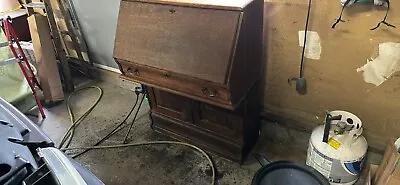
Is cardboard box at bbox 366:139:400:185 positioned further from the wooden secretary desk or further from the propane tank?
the wooden secretary desk

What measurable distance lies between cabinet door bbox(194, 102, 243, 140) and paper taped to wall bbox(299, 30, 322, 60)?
514 mm

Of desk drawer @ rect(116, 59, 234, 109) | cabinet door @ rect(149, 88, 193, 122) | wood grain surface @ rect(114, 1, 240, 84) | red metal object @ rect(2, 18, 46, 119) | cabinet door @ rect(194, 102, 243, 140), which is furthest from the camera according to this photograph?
red metal object @ rect(2, 18, 46, 119)

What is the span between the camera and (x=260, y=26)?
1580 millimetres

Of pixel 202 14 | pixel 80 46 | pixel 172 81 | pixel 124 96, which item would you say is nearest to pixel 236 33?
pixel 202 14

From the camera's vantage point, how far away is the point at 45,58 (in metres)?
2.48

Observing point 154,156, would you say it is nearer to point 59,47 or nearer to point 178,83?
point 178,83

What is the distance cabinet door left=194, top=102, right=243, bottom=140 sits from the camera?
1.71 m

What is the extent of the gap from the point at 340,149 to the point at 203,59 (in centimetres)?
82

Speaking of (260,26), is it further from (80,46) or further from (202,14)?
(80,46)

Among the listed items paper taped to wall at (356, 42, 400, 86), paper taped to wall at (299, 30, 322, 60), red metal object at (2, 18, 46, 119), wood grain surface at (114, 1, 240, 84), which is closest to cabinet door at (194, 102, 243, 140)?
wood grain surface at (114, 1, 240, 84)

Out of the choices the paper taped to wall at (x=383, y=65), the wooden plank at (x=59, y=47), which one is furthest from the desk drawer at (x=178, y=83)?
the wooden plank at (x=59, y=47)

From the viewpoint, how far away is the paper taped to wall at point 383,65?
138 centimetres

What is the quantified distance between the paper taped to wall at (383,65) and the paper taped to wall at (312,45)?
0.71 ft

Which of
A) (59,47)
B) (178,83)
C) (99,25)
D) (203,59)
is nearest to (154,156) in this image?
(178,83)
